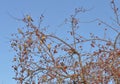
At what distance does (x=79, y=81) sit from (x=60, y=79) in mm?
580

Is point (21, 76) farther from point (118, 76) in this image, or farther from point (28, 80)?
point (118, 76)

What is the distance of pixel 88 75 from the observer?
37.8 ft

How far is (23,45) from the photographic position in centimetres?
1132

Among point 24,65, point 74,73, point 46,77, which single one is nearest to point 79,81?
point 74,73

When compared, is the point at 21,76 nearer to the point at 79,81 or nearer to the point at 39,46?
the point at 39,46

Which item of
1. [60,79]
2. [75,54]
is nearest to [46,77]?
[60,79]

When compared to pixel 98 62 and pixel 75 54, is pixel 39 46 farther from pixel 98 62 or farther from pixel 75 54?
pixel 98 62

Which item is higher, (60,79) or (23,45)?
(23,45)

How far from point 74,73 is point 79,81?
0.29m

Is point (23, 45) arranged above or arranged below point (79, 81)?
above

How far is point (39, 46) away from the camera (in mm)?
11430

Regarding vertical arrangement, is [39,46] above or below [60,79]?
above

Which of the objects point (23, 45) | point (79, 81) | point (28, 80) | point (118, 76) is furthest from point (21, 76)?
point (118, 76)

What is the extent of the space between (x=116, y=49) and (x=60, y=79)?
1.93 meters
